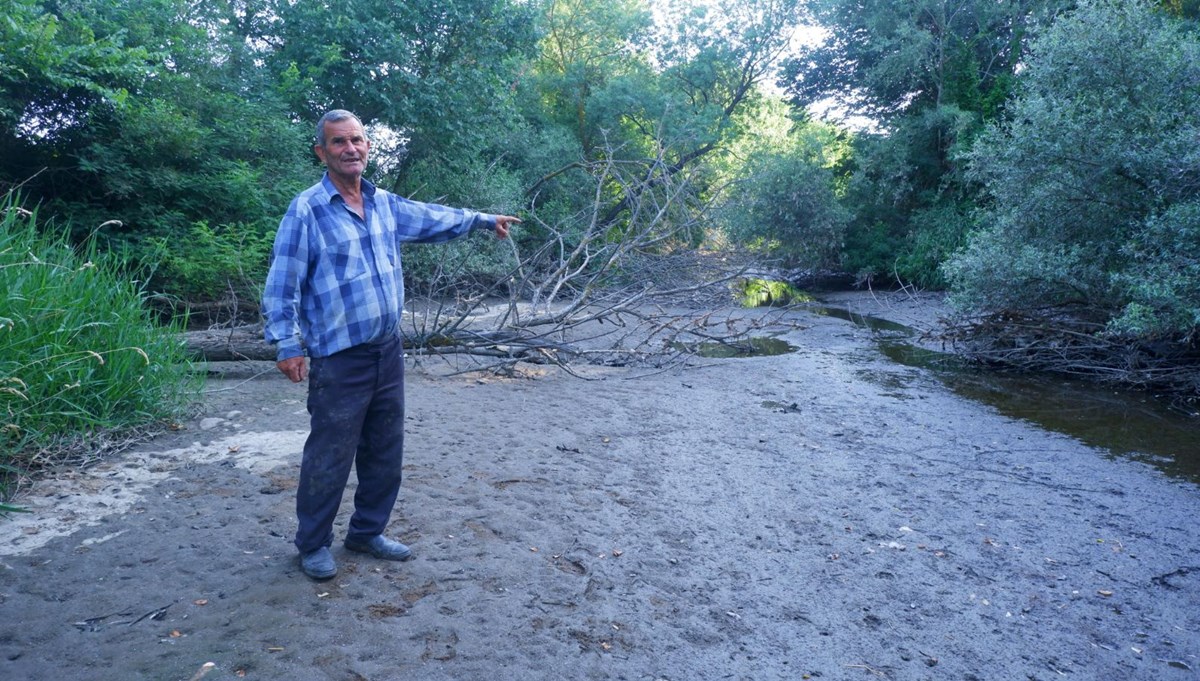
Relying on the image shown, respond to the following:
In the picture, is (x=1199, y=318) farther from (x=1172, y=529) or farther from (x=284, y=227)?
(x=284, y=227)

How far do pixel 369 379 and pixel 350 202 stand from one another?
0.77 m

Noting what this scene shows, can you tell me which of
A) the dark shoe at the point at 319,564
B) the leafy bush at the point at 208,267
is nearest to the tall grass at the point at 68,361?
the dark shoe at the point at 319,564

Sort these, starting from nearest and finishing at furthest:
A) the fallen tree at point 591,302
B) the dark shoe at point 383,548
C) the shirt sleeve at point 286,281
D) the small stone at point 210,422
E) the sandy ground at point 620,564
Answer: the sandy ground at point 620,564 → the shirt sleeve at point 286,281 → the dark shoe at point 383,548 → the small stone at point 210,422 → the fallen tree at point 591,302

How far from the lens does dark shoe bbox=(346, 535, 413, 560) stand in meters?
3.47

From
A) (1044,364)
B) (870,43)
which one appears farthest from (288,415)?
(870,43)

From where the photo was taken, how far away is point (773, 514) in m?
4.41

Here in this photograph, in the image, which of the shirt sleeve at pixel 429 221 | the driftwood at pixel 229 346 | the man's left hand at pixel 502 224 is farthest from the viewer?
the driftwood at pixel 229 346

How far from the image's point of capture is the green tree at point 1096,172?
853 centimetres

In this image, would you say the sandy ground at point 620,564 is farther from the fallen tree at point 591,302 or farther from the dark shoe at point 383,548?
the fallen tree at point 591,302

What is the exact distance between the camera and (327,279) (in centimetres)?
315

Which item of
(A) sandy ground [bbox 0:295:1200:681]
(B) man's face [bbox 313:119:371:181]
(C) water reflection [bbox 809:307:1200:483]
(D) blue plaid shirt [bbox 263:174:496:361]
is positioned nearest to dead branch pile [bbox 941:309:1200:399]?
(C) water reflection [bbox 809:307:1200:483]

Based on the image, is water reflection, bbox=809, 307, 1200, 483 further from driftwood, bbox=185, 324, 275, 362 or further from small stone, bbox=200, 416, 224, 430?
driftwood, bbox=185, 324, 275, 362

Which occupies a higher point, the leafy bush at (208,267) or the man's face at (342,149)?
the man's face at (342,149)

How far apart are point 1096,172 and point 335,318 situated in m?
9.87
